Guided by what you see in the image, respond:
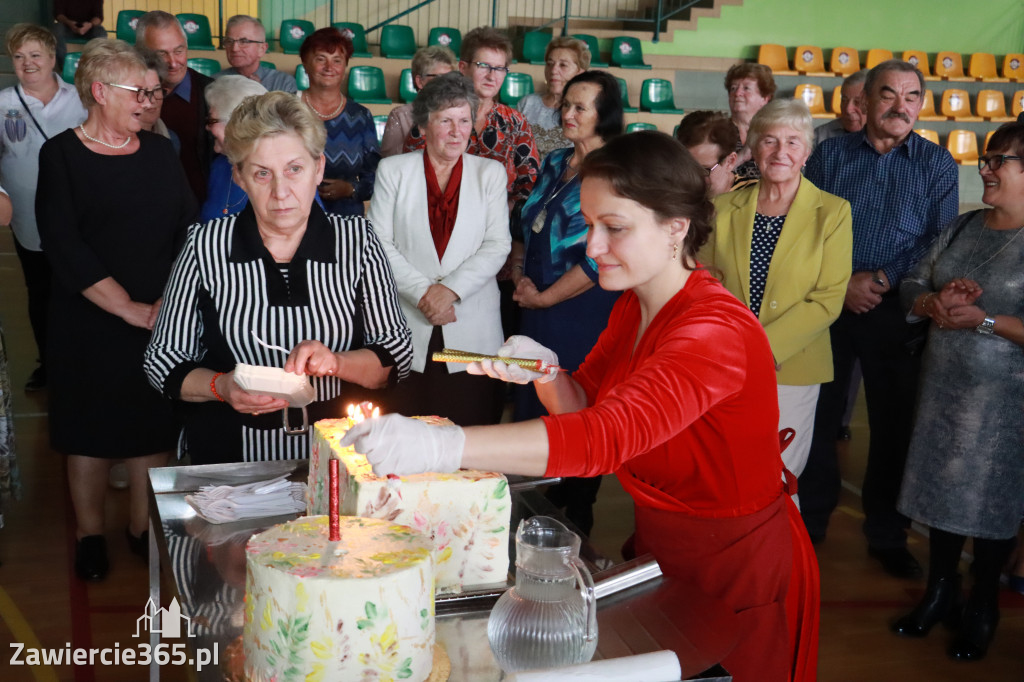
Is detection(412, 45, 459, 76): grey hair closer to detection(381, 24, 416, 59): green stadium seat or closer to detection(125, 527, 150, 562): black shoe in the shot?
detection(125, 527, 150, 562): black shoe

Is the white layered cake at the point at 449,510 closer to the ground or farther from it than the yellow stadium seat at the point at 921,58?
closer to the ground

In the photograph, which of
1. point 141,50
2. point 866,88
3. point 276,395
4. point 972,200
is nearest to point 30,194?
point 141,50

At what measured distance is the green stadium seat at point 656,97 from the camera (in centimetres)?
1002

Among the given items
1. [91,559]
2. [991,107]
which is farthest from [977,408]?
[991,107]

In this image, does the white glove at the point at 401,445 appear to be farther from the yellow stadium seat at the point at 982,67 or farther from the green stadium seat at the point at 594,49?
the yellow stadium seat at the point at 982,67

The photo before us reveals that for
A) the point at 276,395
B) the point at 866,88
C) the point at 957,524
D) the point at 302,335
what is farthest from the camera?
the point at 866,88

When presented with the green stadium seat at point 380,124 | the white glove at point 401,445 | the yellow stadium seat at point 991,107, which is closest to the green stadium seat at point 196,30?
the green stadium seat at point 380,124

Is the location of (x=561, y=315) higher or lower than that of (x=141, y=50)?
lower

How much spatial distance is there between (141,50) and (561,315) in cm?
191

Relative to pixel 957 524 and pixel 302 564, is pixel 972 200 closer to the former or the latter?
pixel 957 524

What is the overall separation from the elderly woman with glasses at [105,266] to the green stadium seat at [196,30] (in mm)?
6793

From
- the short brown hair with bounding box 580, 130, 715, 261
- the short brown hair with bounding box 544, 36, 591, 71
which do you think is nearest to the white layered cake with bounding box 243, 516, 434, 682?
the short brown hair with bounding box 580, 130, 715, 261

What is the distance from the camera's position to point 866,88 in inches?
151

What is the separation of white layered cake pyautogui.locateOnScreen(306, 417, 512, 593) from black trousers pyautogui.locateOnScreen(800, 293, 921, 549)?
2.45m
